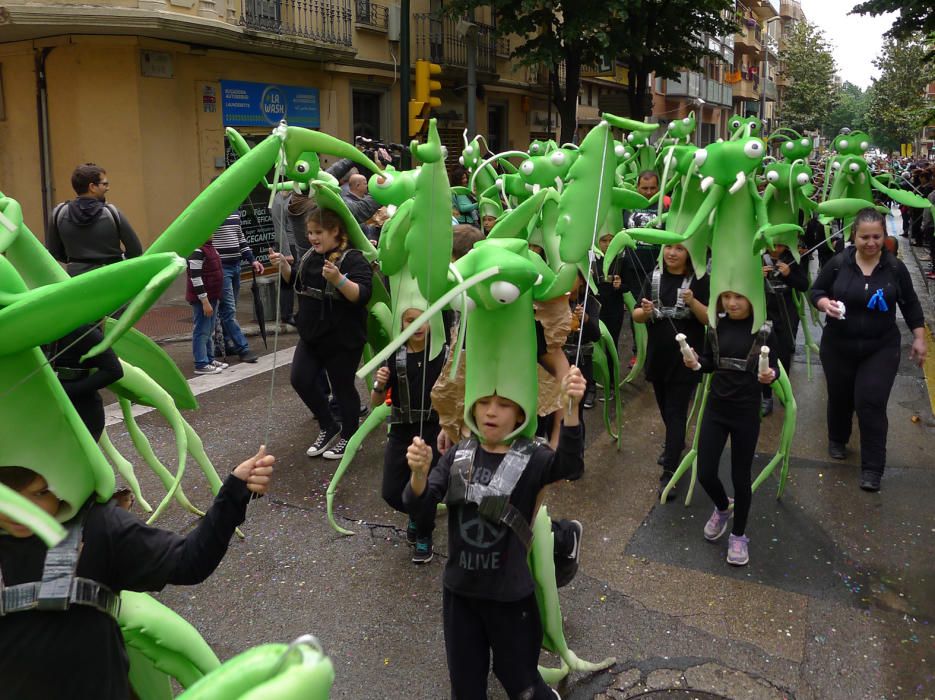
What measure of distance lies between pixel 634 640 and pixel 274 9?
13.6m

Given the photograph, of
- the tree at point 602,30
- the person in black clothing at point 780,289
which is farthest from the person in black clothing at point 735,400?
the tree at point 602,30

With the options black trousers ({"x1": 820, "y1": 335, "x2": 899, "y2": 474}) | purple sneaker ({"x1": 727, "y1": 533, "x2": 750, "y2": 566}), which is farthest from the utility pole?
purple sneaker ({"x1": 727, "y1": 533, "x2": 750, "y2": 566})

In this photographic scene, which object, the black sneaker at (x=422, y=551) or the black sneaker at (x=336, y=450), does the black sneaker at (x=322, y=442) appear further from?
the black sneaker at (x=422, y=551)

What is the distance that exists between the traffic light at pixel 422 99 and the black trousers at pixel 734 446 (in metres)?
8.08

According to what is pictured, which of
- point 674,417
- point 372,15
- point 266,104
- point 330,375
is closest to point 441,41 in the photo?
point 372,15

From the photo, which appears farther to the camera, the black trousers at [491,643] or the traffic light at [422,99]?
the traffic light at [422,99]

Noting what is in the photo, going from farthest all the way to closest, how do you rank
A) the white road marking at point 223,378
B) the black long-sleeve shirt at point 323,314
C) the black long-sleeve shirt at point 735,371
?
the white road marking at point 223,378, the black long-sleeve shirt at point 323,314, the black long-sleeve shirt at point 735,371

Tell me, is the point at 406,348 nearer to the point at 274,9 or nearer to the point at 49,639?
the point at 49,639

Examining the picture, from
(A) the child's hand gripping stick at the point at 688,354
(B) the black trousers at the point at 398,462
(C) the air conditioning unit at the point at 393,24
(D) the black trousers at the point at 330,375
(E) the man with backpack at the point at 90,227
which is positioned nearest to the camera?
(B) the black trousers at the point at 398,462

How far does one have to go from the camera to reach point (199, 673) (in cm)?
237

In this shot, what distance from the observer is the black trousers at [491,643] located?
2596 millimetres

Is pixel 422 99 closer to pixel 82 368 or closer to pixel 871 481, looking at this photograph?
pixel 871 481

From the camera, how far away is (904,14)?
41.1 feet

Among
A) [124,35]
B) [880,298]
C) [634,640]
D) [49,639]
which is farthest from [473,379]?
[124,35]
